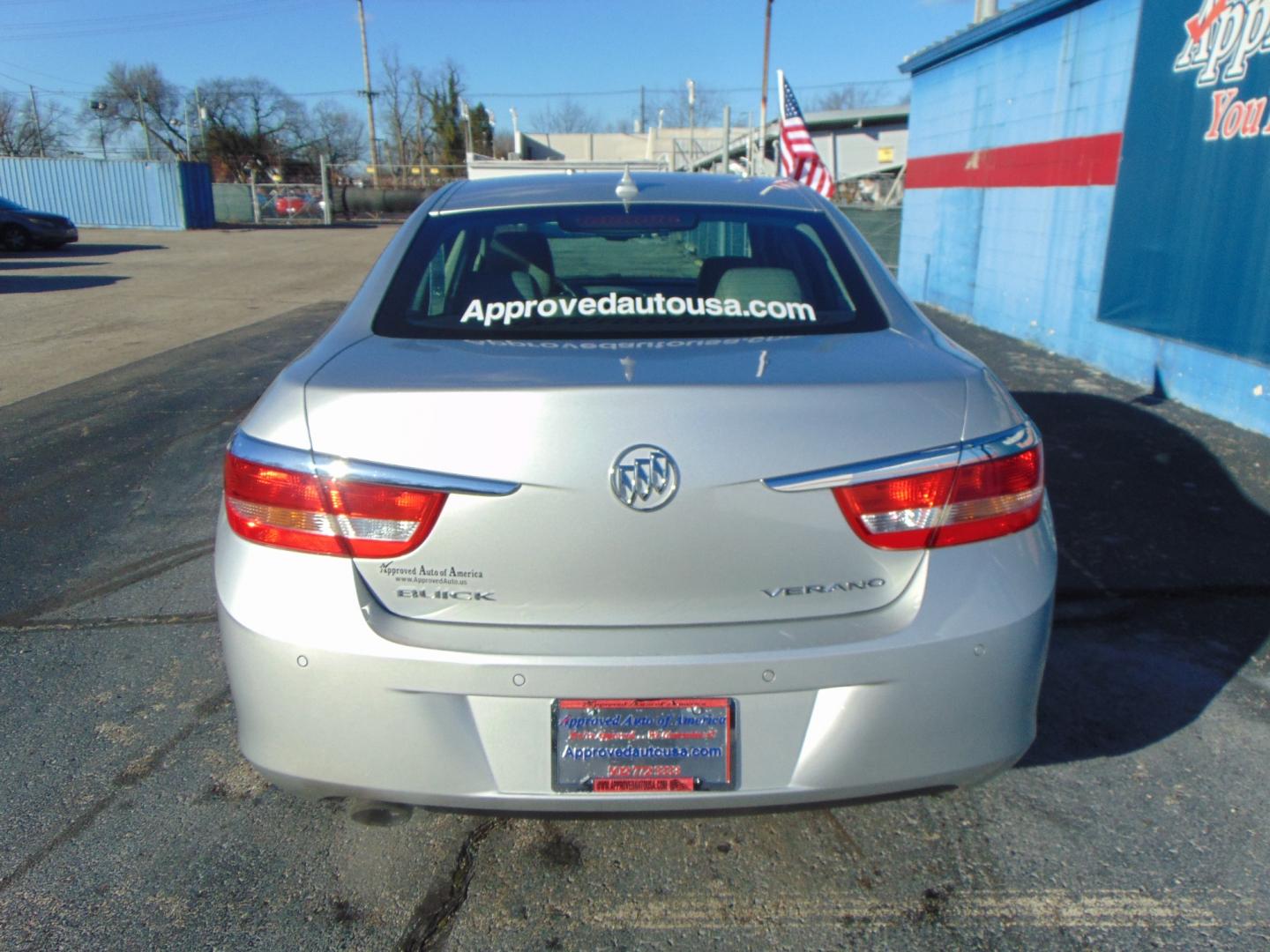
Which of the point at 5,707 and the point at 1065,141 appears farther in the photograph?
the point at 1065,141

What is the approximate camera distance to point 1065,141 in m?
9.35

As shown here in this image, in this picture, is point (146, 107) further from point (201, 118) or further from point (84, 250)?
point (84, 250)

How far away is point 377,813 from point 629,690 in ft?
2.19

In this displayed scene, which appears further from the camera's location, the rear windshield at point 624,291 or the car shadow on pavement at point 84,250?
the car shadow on pavement at point 84,250

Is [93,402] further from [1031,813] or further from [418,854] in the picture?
[1031,813]

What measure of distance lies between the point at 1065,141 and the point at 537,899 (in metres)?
9.18

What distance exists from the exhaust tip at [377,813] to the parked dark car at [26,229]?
28108 millimetres

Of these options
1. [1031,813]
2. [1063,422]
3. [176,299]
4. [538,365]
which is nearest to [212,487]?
[538,365]

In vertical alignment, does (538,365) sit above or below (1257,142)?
below

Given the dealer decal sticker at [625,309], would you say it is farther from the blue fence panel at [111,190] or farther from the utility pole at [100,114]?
the utility pole at [100,114]

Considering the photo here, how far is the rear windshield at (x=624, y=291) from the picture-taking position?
2.47 m

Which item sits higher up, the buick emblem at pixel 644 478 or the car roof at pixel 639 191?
the car roof at pixel 639 191

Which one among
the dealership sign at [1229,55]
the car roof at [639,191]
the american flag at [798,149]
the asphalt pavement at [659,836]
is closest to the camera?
the asphalt pavement at [659,836]

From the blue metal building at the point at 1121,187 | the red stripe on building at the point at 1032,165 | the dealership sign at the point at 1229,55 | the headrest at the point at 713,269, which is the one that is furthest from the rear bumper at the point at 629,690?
the red stripe on building at the point at 1032,165
